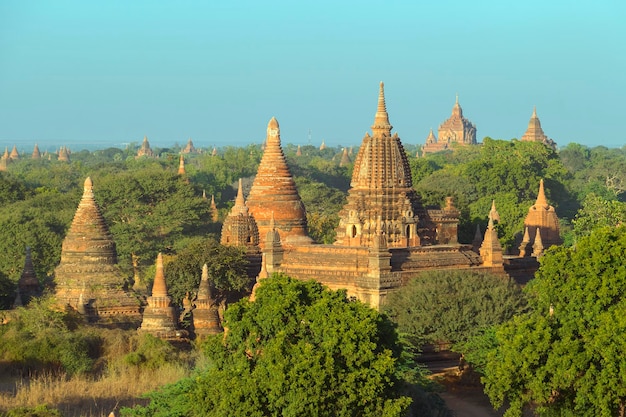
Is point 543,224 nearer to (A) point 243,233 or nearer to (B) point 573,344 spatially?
(A) point 243,233

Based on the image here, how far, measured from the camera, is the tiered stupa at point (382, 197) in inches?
1799

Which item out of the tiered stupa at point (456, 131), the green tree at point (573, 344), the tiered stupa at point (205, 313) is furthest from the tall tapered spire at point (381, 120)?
the tiered stupa at point (456, 131)

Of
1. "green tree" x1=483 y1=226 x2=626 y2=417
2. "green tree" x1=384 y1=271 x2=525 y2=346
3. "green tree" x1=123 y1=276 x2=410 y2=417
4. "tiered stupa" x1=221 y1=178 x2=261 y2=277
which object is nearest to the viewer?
"green tree" x1=123 y1=276 x2=410 y2=417

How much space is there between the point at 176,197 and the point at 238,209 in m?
19.3

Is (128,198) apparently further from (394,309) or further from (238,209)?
(394,309)

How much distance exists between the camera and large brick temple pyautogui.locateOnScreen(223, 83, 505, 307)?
135 feet

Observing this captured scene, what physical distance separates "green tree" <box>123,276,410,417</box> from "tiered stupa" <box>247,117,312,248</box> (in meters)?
20.7

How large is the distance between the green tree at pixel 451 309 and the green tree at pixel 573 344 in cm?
593

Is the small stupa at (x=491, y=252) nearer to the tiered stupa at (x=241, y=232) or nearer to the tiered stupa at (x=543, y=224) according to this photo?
the tiered stupa at (x=241, y=232)

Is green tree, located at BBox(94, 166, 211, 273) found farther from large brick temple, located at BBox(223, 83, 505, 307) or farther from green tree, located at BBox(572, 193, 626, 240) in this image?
green tree, located at BBox(572, 193, 626, 240)

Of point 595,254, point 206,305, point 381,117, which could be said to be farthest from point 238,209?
point 595,254

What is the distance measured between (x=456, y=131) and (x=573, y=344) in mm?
145061

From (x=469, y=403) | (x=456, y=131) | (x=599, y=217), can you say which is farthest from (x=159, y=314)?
(x=456, y=131)

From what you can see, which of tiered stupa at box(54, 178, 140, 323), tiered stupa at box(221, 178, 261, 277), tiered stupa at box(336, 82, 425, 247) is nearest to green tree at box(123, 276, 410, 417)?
tiered stupa at box(54, 178, 140, 323)
